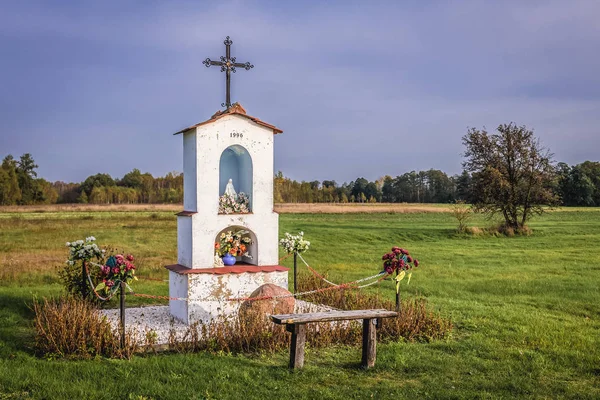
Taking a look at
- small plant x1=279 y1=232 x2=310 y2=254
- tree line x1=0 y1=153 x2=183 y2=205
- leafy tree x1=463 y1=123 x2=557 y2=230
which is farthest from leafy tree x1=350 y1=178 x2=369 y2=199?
small plant x1=279 y1=232 x2=310 y2=254

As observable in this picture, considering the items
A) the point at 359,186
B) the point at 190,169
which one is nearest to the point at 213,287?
the point at 190,169

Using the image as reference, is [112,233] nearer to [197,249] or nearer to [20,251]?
[20,251]

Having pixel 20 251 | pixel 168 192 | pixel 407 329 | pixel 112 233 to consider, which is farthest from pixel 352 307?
pixel 168 192

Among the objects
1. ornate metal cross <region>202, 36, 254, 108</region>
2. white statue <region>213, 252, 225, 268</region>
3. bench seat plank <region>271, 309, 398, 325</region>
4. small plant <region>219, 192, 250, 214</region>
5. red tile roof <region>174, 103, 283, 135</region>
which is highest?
ornate metal cross <region>202, 36, 254, 108</region>

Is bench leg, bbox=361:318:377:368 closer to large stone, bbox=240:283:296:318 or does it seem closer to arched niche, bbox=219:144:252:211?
large stone, bbox=240:283:296:318

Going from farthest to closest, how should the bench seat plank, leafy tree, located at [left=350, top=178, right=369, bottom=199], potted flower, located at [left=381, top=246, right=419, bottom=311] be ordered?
1. leafy tree, located at [left=350, top=178, right=369, bottom=199]
2. potted flower, located at [left=381, top=246, right=419, bottom=311]
3. the bench seat plank

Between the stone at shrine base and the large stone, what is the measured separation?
0.82m

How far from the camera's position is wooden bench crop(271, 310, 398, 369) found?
852 cm

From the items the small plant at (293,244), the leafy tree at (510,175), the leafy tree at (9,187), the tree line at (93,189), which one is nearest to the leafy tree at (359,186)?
the tree line at (93,189)

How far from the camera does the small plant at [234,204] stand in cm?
1292

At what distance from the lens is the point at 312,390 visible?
25.3 ft

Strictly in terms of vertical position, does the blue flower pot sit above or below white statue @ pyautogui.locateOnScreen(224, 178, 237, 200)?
below

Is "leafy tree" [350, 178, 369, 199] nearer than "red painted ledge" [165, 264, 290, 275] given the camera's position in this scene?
No

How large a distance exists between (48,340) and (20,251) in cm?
1835
